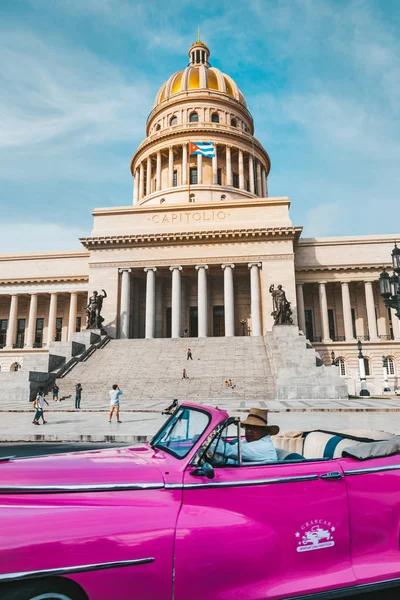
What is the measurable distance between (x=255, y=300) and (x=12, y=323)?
27175 millimetres

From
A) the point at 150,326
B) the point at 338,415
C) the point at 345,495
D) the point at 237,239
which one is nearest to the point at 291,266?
the point at 237,239

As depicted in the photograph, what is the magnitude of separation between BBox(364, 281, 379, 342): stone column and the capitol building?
0.13 metres

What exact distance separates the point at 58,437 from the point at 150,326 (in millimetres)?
28077

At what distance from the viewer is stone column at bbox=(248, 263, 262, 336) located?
122 feet

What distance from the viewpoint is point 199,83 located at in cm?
5869

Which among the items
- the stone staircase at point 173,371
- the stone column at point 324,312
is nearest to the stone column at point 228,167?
the stone column at point 324,312

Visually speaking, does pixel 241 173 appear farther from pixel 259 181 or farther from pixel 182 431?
pixel 182 431

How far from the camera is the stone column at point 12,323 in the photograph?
44.6 metres

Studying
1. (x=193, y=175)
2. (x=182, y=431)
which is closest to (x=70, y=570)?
(x=182, y=431)

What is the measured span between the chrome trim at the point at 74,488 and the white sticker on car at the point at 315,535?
3.48 ft

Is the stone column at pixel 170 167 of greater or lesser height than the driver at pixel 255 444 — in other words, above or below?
above

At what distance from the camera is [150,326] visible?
38531 millimetres

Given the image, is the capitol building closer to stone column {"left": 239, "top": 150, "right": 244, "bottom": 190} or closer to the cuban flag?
stone column {"left": 239, "top": 150, "right": 244, "bottom": 190}

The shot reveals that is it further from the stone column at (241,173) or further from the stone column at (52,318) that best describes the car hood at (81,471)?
the stone column at (241,173)
